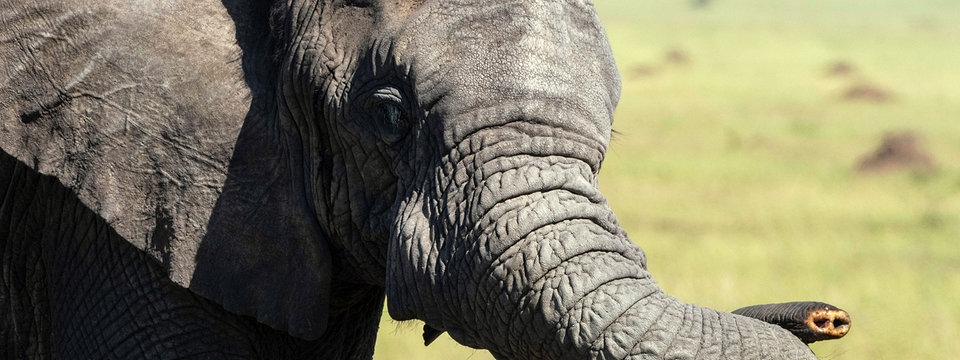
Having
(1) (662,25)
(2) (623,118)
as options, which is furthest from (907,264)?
(1) (662,25)

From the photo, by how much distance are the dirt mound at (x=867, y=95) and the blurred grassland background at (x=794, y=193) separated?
3cm

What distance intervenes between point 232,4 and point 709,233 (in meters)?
8.05

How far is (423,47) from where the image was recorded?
9.64 ft

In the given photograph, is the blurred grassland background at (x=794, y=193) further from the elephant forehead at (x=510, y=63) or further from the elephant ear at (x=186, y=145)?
the elephant forehead at (x=510, y=63)

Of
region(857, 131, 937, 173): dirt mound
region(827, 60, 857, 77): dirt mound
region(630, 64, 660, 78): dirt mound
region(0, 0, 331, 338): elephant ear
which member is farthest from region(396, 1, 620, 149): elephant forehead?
region(827, 60, 857, 77): dirt mound

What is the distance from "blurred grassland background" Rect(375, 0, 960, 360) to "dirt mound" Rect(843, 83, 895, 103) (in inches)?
1.3

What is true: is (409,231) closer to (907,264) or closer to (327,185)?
(327,185)

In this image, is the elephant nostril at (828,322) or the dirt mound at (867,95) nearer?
the elephant nostril at (828,322)

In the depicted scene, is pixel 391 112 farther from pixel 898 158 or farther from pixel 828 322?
pixel 898 158

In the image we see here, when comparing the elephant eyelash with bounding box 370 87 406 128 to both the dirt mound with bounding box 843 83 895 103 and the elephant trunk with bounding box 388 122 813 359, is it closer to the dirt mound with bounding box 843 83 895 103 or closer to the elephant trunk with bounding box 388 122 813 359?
the elephant trunk with bounding box 388 122 813 359

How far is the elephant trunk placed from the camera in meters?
2.63

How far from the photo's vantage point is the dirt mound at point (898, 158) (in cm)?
1391

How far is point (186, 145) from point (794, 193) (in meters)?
10.1

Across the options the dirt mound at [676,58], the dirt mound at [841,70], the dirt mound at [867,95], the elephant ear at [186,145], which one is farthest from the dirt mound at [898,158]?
the dirt mound at [676,58]
